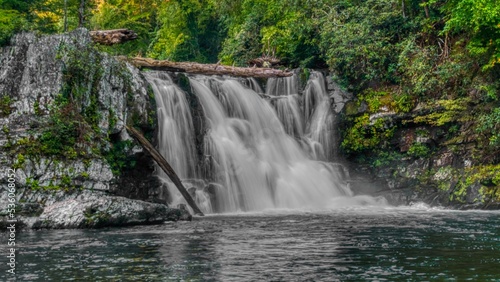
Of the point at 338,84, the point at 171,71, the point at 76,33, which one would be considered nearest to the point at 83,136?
the point at 76,33

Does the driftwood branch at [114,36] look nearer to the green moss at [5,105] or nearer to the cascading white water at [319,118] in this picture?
the green moss at [5,105]

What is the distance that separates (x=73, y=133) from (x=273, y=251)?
9288 millimetres

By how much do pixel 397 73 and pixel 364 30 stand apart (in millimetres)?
2504

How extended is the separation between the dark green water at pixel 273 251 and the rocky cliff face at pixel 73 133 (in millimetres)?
1424

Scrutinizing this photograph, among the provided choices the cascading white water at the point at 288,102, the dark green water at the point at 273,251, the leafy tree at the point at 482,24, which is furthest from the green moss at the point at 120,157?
the leafy tree at the point at 482,24

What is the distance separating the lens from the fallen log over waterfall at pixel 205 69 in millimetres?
24183

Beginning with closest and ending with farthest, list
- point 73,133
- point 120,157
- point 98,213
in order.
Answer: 1. point 98,213
2. point 73,133
3. point 120,157

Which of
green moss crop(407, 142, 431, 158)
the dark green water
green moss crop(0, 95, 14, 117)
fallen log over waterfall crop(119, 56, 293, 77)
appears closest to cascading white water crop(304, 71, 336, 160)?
fallen log over waterfall crop(119, 56, 293, 77)

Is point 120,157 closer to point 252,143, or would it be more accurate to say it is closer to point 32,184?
point 32,184

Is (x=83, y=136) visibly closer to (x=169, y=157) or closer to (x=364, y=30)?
(x=169, y=157)

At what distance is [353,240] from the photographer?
11258mm

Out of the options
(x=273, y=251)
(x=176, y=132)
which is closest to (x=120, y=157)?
(x=176, y=132)

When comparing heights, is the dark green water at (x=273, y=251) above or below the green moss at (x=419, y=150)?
below

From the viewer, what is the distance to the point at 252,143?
911 inches
